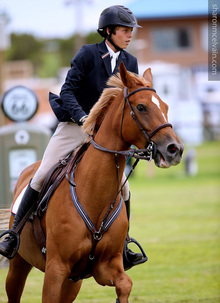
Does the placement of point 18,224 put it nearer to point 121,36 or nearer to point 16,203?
point 16,203

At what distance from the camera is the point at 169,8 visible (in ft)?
221

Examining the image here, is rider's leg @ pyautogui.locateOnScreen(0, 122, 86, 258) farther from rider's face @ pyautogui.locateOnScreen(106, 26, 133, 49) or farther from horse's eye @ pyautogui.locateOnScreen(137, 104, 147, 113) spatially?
horse's eye @ pyautogui.locateOnScreen(137, 104, 147, 113)

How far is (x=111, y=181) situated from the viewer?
5.23 meters

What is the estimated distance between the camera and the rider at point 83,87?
218 inches

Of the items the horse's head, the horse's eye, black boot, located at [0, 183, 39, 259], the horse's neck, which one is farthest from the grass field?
the horse's eye

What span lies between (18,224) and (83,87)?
1384 mm

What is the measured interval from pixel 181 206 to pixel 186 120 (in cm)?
2629

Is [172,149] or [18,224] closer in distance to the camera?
[172,149]

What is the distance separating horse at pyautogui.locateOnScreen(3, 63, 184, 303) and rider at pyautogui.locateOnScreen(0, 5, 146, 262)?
267 mm

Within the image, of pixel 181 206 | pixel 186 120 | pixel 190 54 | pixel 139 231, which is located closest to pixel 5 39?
pixel 139 231

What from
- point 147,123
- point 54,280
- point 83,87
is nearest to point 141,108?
point 147,123

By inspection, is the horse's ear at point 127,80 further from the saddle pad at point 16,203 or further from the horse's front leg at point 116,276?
the saddle pad at point 16,203

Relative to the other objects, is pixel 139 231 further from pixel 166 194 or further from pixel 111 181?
pixel 111 181

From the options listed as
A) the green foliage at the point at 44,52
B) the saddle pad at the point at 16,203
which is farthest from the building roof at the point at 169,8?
the saddle pad at the point at 16,203
